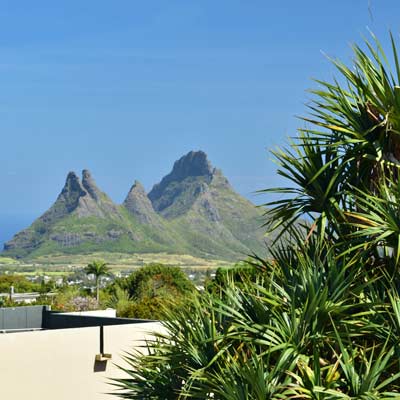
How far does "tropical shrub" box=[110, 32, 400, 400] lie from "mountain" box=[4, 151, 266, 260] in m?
147

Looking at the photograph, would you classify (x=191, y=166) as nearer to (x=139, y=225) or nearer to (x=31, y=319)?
(x=139, y=225)

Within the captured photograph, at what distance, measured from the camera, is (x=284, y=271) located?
9469mm

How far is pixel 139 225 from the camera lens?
17188cm

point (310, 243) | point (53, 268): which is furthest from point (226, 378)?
point (53, 268)

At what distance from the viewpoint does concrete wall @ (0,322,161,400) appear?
1609cm

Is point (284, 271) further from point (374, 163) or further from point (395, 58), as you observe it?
point (395, 58)

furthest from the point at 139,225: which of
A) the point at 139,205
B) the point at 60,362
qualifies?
the point at 60,362

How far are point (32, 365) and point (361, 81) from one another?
30.8 feet

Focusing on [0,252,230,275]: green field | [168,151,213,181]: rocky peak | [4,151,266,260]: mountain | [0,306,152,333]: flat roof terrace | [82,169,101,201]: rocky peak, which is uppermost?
[168,151,213,181]: rocky peak

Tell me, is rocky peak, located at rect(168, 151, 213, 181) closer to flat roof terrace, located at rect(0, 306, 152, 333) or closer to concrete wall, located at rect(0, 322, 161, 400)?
flat roof terrace, located at rect(0, 306, 152, 333)

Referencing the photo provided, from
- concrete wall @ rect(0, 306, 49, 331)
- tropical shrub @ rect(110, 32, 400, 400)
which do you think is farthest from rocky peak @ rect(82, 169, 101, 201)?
tropical shrub @ rect(110, 32, 400, 400)

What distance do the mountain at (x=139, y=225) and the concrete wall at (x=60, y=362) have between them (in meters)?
139

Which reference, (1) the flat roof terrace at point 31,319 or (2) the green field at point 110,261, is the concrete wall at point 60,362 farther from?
(2) the green field at point 110,261

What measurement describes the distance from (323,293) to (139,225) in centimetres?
16397
